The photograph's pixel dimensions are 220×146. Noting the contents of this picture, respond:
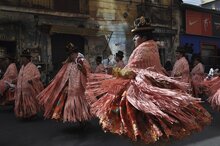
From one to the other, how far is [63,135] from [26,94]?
208 centimetres

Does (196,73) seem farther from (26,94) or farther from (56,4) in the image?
(56,4)

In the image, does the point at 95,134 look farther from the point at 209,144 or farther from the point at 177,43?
the point at 177,43

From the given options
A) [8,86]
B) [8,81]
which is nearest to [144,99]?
[8,86]

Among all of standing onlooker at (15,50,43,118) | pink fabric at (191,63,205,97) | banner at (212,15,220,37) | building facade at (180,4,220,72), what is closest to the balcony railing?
pink fabric at (191,63,205,97)

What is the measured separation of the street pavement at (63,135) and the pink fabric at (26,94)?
8.8 inches

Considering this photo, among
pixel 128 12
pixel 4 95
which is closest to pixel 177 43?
pixel 128 12

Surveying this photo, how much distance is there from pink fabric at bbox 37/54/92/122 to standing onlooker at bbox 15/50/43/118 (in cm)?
143

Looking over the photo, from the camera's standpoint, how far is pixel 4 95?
11.5 meters

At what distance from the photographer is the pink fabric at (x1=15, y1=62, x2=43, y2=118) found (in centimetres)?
957

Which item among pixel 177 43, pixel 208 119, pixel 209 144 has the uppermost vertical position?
pixel 177 43

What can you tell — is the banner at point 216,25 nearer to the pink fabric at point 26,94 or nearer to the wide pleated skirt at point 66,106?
the pink fabric at point 26,94

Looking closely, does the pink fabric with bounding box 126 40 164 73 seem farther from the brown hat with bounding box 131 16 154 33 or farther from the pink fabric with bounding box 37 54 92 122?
the pink fabric with bounding box 37 54 92 122

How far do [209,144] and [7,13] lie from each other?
11.9 metres

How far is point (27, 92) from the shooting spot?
9.63m
